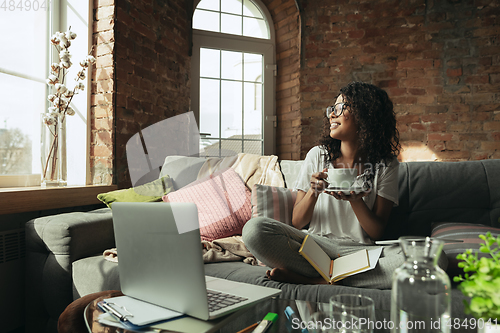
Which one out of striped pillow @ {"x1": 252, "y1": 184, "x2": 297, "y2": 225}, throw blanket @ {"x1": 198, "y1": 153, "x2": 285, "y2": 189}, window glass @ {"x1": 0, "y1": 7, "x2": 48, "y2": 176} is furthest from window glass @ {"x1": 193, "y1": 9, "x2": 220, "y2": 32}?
striped pillow @ {"x1": 252, "y1": 184, "x2": 297, "y2": 225}

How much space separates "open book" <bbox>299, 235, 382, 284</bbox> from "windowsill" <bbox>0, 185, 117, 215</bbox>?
131 centimetres

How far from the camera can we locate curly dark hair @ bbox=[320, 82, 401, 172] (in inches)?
60.1

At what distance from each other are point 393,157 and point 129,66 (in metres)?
1.82

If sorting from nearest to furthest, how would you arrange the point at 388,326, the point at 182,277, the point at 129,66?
the point at 182,277, the point at 388,326, the point at 129,66

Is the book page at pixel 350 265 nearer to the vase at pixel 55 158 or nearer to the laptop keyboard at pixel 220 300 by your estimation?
the laptop keyboard at pixel 220 300

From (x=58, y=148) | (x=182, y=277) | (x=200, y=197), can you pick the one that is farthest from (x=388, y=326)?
(x=58, y=148)

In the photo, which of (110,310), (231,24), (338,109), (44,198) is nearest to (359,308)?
(110,310)

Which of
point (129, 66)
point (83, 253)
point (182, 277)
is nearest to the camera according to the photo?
point (182, 277)

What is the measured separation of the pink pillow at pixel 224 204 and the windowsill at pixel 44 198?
0.71 metres

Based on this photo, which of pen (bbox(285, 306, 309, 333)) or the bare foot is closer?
pen (bbox(285, 306, 309, 333))

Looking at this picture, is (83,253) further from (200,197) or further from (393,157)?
(393,157)

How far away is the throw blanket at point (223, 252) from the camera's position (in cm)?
139

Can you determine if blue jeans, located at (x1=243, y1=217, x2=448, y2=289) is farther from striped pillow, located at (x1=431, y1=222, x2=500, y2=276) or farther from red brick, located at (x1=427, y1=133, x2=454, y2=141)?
red brick, located at (x1=427, y1=133, x2=454, y2=141)

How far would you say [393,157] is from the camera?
1.54 metres
